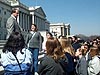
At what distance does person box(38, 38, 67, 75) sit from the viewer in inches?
177

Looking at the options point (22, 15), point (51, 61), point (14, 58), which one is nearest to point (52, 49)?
point (51, 61)

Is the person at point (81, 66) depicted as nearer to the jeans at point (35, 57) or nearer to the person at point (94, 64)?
the person at point (94, 64)

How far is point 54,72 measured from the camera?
450 cm

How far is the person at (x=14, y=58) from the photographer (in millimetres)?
3982

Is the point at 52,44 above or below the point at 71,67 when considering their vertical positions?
above

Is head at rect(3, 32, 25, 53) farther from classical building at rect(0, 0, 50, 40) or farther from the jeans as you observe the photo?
classical building at rect(0, 0, 50, 40)

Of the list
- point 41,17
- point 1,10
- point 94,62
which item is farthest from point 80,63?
point 41,17

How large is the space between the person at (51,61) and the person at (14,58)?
49 cm

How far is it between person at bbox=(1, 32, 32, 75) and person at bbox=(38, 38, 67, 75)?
489 millimetres

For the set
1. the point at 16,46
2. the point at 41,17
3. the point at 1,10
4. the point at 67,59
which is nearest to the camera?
the point at 16,46

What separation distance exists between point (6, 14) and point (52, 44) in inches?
2825

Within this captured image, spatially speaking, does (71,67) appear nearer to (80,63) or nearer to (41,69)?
(80,63)

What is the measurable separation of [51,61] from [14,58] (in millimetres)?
729

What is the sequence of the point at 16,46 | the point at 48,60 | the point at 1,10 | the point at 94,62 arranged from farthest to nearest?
the point at 1,10, the point at 94,62, the point at 48,60, the point at 16,46
